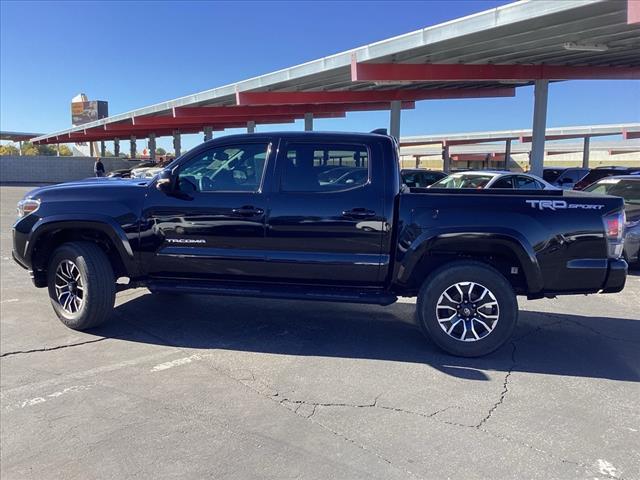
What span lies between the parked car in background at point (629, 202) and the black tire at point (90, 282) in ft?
23.2

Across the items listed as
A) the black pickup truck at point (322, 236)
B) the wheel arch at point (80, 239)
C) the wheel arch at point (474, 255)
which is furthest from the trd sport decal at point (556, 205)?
the wheel arch at point (80, 239)

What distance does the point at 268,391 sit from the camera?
12.0 ft

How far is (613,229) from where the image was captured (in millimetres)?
4172

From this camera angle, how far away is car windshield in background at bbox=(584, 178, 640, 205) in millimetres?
8031

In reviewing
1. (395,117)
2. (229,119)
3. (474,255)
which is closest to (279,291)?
(474,255)

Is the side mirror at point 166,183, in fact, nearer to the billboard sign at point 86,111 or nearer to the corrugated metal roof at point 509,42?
the corrugated metal roof at point 509,42

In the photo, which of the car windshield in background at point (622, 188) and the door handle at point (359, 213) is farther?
the car windshield in background at point (622, 188)

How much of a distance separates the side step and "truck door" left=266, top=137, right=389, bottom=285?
0.32 ft

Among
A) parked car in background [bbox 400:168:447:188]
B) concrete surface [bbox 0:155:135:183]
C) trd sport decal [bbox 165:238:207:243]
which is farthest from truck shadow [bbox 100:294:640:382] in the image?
concrete surface [bbox 0:155:135:183]

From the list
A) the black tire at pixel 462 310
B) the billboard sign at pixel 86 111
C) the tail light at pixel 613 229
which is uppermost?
the billboard sign at pixel 86 111

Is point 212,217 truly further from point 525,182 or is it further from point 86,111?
point 86,111

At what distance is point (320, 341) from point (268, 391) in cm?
115

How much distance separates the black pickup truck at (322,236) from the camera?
4.18m

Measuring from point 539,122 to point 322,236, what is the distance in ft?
57.9
